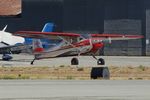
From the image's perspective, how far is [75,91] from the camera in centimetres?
1745

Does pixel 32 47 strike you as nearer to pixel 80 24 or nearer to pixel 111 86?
pixel 80 24

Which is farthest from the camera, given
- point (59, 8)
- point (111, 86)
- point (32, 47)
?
point (59, 8)

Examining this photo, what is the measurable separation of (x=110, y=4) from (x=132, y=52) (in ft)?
21.6

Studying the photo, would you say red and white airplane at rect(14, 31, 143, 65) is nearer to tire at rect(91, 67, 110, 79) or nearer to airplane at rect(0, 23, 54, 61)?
airplane at rect(0, 23, 54, 61)

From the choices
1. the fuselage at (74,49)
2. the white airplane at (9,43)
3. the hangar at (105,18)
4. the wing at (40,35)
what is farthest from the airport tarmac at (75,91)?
the hangar at (105,18)

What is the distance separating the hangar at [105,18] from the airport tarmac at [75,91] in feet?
167

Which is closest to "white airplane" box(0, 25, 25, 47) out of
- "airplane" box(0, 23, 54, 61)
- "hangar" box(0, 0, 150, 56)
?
"airplane" box(0, 23, 54, 61)

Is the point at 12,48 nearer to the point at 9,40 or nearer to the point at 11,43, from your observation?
the point at 11,43

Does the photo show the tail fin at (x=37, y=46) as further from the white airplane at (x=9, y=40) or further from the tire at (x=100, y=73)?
the tire at (x=100, y=73)

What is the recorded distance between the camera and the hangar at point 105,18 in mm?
70688

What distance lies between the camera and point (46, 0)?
76.6 metres

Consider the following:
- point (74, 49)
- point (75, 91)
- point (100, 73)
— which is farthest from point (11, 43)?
point (75, 91)

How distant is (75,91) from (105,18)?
180 ft

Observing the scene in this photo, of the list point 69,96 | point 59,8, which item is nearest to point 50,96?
point 69,96
